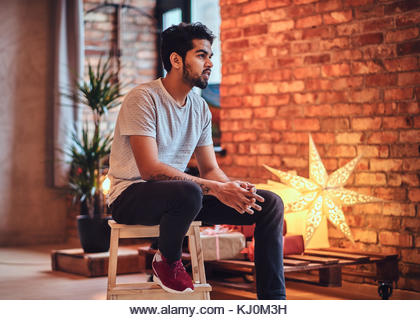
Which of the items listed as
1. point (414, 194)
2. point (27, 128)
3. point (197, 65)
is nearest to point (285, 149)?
point (414, 194)

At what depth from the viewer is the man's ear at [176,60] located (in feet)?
8.90

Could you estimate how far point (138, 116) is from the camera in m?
2.54

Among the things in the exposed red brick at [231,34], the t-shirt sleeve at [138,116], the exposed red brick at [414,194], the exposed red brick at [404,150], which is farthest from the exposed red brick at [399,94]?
the t-shirt sleeve at [138,116]

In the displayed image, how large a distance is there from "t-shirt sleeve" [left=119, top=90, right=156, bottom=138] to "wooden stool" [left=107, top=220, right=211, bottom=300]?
0.35 meters

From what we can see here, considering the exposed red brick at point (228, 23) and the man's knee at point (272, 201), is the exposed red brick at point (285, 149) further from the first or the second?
the man's knee at point (272, 201)

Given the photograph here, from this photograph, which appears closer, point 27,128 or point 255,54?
point 255,54

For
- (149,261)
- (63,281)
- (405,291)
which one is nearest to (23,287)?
(63,281)

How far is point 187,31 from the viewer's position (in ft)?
8.92

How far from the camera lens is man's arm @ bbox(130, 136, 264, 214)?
96.3 inches

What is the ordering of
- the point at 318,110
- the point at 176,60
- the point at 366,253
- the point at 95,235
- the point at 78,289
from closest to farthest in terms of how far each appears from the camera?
the point at 176,60, the point at 366,253, the point at 78,289, the point at 318,110, the point at 95,235

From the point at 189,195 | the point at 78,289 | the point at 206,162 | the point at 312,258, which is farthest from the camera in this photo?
the point at 78,289

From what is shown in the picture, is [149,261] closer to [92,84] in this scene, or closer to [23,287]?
[23,287]

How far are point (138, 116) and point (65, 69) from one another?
3.48m

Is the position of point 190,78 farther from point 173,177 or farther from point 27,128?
point 27,128
